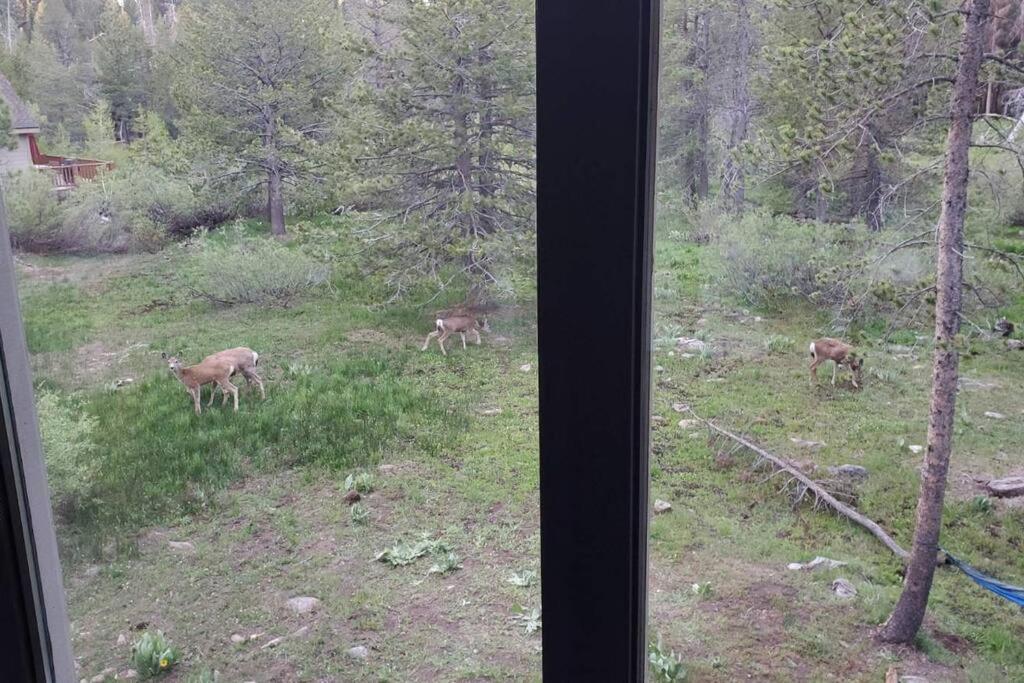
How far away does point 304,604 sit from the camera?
1.03 m

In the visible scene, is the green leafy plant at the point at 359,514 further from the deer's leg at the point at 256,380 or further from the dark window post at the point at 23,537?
the dark window post at the point at 23,537

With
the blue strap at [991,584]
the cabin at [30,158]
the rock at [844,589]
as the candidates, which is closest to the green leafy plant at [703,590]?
the rock at [844,589]

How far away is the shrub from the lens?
1063 millimetres

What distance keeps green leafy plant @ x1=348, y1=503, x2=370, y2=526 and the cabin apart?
0.50 meters

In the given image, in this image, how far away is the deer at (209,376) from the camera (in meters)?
1.05

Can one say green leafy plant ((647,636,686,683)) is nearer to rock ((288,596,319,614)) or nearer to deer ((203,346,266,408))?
rock ((288,596,319,614))

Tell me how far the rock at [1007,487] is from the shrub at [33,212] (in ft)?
3.41

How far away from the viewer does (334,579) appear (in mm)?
1023

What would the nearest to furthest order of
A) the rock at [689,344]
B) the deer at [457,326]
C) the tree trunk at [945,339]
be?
the tree trunk at [945,339] → the rock at [689,344] → the deer at [457,326]

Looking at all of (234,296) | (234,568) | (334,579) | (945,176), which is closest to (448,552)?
(334,579)

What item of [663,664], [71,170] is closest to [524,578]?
[663,664]

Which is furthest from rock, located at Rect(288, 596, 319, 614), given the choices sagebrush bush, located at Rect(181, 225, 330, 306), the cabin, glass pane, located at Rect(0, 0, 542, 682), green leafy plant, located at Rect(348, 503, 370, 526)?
the cabin

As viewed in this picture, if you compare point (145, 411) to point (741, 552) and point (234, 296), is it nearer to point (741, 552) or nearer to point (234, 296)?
point (234, 296)

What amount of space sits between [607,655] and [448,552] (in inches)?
8.3
